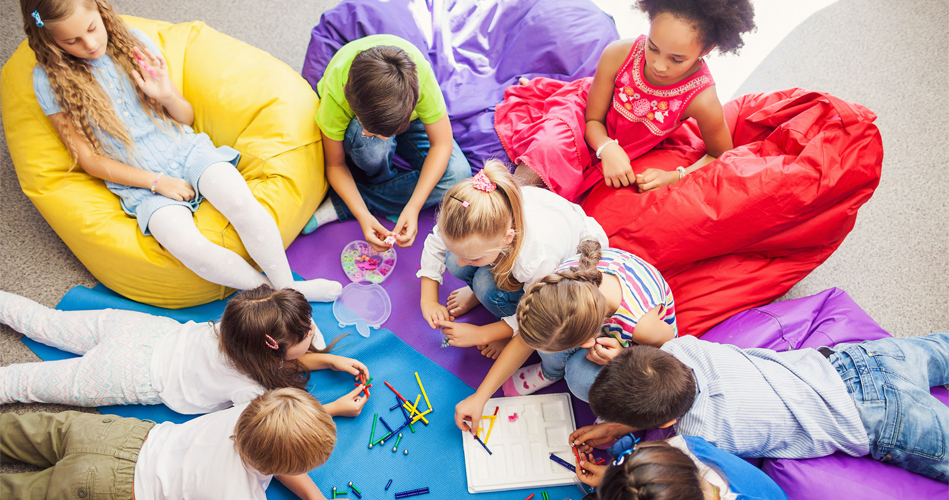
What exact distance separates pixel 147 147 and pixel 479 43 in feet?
4.32

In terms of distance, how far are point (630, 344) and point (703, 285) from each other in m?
0.39

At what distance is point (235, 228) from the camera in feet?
5.17

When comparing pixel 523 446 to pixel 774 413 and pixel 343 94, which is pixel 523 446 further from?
pixel 343 94

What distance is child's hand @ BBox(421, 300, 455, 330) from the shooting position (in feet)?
5.27

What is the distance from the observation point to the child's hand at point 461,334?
61.8 inches

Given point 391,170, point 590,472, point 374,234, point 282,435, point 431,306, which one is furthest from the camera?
point 391,170

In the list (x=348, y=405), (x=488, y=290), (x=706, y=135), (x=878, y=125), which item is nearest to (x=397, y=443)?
(x=348, y=405)

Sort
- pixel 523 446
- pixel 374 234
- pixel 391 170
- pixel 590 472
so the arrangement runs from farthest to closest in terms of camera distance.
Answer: pixel 391 170, pixel 374 234, pixel 523 446, pixel 590 472

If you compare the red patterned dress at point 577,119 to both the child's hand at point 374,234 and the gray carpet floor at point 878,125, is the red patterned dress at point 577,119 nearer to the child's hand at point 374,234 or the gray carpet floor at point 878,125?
the child's hand at point 374,234

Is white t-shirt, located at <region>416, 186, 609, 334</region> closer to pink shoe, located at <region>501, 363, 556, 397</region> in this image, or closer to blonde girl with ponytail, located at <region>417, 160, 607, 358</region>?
blonde girl with ponytail, located at <region>417, 160, 607, 358</region>

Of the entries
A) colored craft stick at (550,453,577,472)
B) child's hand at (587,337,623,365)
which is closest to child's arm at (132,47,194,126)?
child's hand at (587,337,623,365)

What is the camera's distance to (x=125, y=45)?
1494mm

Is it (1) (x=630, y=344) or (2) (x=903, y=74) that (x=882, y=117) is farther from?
(1) (x=630, y=344)

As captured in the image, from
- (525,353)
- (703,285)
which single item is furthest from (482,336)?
(703,285)
